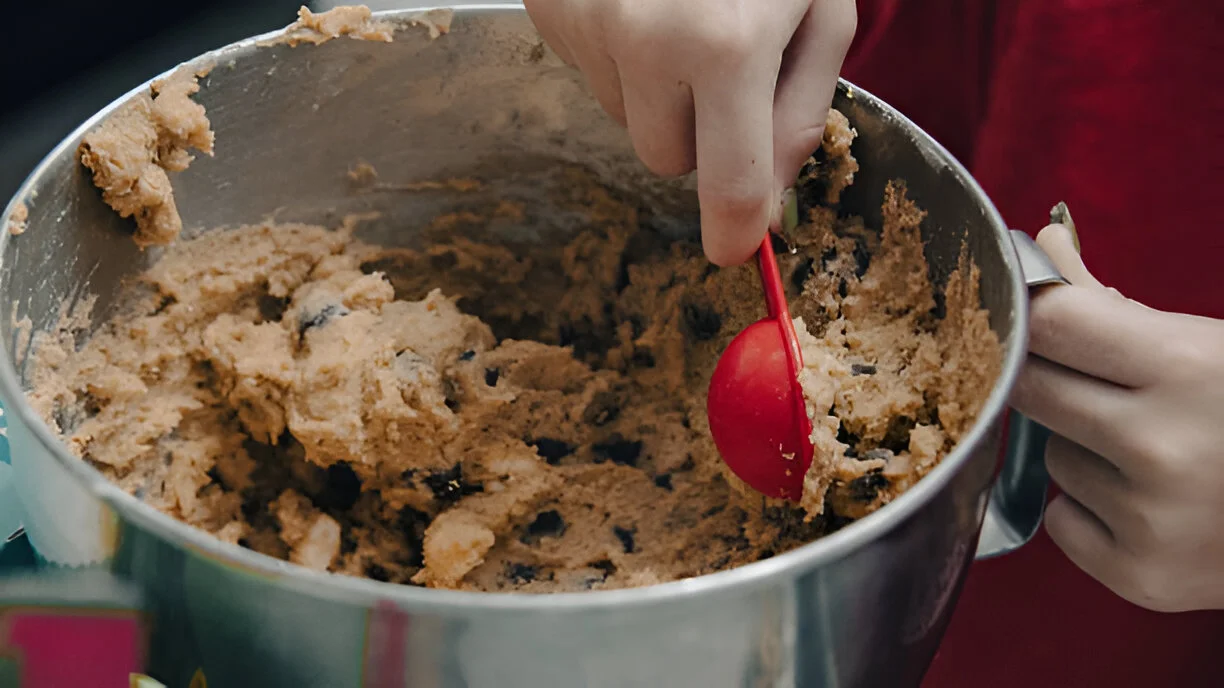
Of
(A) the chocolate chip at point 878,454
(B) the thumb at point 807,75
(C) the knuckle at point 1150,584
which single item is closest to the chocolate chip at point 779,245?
(B) the thumb at point 807,75

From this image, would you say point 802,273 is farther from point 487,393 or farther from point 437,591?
point 437,591

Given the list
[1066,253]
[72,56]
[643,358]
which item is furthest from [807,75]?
[72,56]

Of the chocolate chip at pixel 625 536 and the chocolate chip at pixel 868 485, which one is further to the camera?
Answer: the chocolate chip at pixel 625 536

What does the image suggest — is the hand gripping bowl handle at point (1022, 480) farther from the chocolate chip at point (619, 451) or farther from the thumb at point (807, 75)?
the chocolate chip at point (619, 451)

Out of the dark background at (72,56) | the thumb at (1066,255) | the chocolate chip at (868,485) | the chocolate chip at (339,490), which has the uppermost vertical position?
the thumb at (1066,255)

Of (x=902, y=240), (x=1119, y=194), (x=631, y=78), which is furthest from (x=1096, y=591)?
(x=631, y=78)
